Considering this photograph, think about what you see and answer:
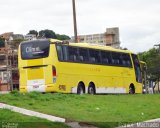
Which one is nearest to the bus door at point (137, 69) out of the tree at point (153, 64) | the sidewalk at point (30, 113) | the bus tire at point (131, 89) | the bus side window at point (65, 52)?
the bus tire at point (131, 89)

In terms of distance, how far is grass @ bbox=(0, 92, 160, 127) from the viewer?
15.9 meters

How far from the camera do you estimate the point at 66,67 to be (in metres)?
26.9

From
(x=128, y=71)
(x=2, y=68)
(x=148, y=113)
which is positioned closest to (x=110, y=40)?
(x=2, y=68)

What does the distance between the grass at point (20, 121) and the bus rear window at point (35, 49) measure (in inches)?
449

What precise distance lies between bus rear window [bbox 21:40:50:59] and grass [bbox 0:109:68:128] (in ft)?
37.5

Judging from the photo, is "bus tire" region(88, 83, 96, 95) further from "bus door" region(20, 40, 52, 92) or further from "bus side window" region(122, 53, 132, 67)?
"bus side window" region(122, 53, 132, 67)

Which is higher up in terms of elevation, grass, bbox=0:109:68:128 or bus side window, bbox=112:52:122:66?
bus side window, bbox=112:52:122:66

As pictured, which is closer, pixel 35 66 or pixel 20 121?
pixel 20 121

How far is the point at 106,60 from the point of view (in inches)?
1232

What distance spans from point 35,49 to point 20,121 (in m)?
13.2

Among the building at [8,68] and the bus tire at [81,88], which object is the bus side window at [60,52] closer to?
the bus tire at [81,88]

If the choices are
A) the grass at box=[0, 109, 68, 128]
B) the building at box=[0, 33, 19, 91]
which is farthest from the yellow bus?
the building at box=[0, 33, 19, 91]

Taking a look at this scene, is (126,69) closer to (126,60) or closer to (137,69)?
(126,60)

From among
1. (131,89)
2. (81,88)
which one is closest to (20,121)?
(81,88)
